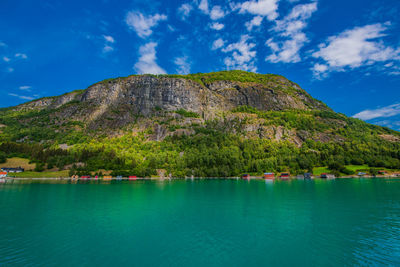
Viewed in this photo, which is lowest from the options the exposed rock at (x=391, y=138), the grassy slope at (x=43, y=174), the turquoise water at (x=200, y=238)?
the turquoise water at (x=200, y=238)

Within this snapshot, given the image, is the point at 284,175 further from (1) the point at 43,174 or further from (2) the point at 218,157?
(1) the point at 43,174

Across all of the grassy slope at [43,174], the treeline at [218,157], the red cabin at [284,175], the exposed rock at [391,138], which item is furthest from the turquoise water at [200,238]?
the exposed rock at [391,138]

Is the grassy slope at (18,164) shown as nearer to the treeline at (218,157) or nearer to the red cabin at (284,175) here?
the treeline at (218,157)

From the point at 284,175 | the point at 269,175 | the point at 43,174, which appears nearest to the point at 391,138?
the point at 284,175

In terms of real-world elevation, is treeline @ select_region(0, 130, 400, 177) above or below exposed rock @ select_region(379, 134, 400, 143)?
below

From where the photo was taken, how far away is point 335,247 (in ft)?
65.0

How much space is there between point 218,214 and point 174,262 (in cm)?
1848

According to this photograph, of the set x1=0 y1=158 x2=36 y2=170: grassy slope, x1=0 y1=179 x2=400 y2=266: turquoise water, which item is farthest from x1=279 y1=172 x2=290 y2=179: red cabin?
x1=0 y1=158 x2=36 y2=170: grassy slope

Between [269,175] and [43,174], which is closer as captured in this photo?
[269,175]

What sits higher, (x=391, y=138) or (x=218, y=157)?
(x=391, y=138)

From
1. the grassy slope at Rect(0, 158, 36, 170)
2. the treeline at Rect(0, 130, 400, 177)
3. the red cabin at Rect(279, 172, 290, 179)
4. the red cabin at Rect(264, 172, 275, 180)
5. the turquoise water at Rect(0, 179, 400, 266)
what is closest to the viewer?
the turquoise water at Rect(0, 179, 400, 266)

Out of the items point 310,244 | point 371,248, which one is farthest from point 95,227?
A: point 371,248

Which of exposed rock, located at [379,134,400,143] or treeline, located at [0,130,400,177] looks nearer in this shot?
treeline, located at [0,130,400,177]

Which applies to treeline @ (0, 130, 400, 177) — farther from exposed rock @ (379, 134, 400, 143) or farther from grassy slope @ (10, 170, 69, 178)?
exposed rock @ (379, 134, 400, 143)
